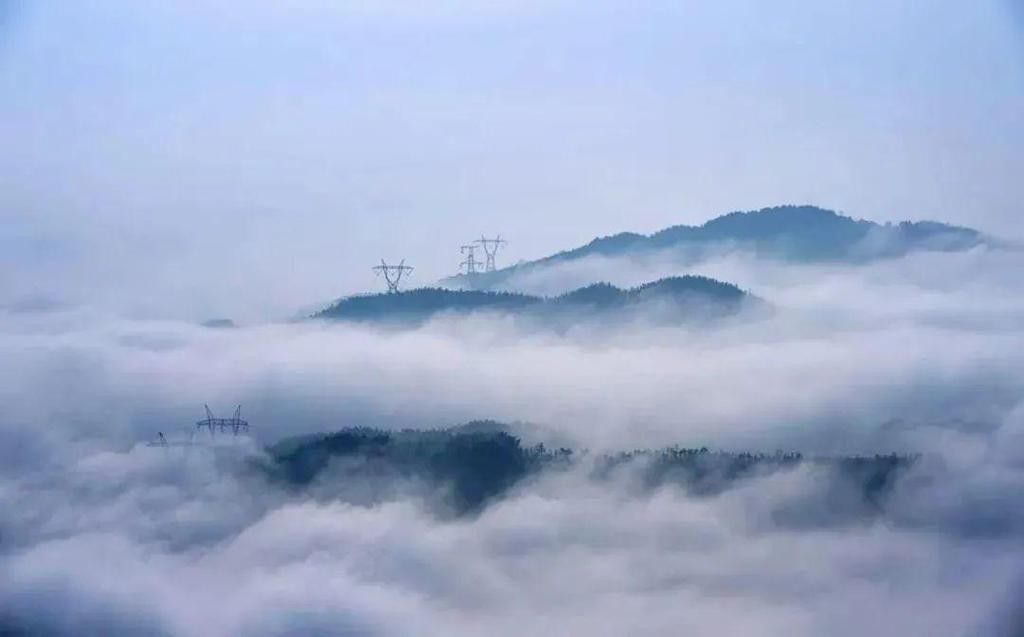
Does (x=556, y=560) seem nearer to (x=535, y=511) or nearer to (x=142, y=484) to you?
(x=535, y=511)

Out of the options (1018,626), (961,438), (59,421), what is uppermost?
(59,421)

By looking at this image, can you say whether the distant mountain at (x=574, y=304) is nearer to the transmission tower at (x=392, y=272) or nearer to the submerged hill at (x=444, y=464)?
the transmission tower at (x=392, y=272)

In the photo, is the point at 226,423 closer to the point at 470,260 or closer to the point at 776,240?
the point at 470,260

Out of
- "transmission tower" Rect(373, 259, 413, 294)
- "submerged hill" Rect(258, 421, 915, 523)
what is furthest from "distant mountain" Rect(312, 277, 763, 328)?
"submerged hill" Rect(258, 421, 915, 523)

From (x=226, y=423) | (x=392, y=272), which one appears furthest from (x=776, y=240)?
(x=226, y=423)

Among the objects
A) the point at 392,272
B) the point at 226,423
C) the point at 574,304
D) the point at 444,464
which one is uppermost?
the point at 392,272

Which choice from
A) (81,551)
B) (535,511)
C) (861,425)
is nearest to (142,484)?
(81,551)
